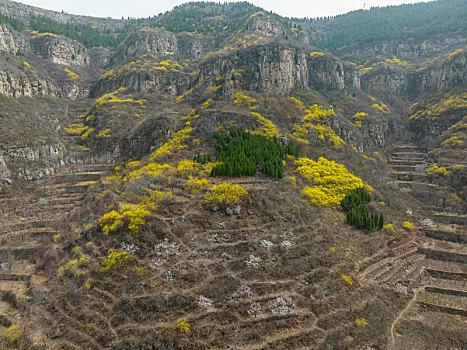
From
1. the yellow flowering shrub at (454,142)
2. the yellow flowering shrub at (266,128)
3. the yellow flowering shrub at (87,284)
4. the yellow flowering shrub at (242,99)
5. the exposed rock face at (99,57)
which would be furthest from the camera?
the exposed rock face at (99,57)

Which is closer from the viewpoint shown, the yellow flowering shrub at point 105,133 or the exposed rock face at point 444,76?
the yellow flowering shrub at point 105,133

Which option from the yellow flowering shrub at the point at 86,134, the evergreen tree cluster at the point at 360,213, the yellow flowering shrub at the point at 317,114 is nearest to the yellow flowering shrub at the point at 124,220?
the evergreen tree cluster at the point at 360,213

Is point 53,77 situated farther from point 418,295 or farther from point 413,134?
point 413,134

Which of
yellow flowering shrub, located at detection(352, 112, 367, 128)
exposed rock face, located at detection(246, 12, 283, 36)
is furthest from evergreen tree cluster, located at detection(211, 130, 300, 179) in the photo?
exposed rock face, located at detection(246, 12, 283, 36)

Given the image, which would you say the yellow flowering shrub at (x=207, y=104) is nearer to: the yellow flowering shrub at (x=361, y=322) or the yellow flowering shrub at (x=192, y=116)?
the yellow flowering shrub at (x=192, y=116)

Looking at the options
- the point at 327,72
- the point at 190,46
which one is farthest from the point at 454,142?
the point at 190,46

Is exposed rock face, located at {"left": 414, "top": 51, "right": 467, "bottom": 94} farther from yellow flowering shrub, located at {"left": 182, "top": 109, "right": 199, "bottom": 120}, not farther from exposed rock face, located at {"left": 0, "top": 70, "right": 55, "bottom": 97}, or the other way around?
exposed rock face, located at {"left": 0, "top": 70, "right": 55, "bottom": 97}
